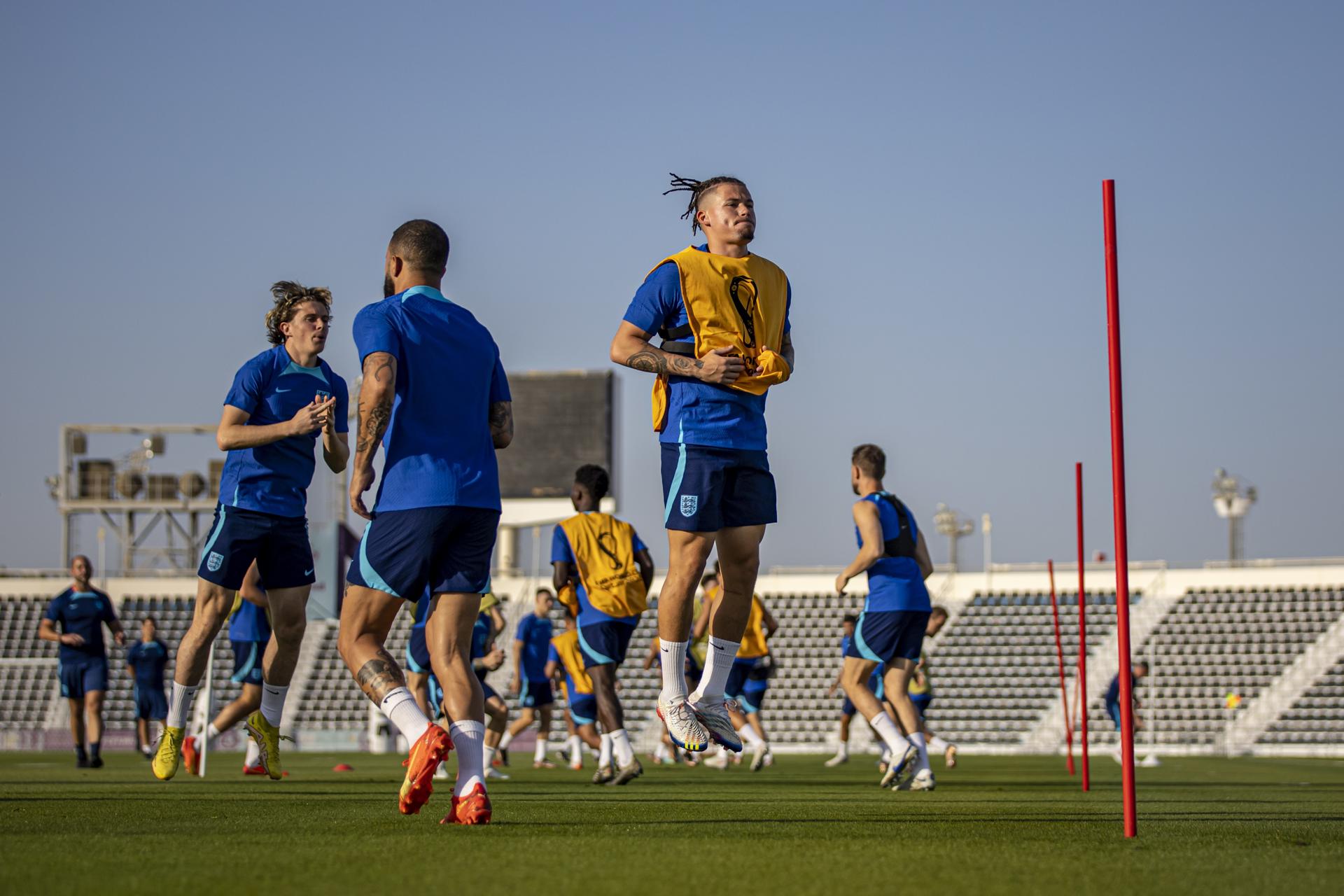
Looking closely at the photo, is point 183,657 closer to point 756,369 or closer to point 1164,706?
point 756,369

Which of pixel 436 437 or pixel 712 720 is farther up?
pixel 436 437

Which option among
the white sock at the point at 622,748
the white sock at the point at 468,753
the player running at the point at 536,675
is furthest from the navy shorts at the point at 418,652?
the player running at the point at 536,675

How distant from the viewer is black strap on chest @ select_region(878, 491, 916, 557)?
9.09 m

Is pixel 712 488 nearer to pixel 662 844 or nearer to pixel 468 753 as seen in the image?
pixel 468 753

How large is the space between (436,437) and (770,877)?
7.18 ft

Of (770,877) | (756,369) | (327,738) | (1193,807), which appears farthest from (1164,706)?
(770,877)

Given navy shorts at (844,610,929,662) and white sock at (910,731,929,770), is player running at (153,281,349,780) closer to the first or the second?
navy shorts at (844,610,929,662)

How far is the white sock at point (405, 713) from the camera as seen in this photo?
4.93 metres

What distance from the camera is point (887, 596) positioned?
30.1 ft

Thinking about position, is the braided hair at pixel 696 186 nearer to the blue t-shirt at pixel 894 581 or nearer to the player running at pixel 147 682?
the blue t-shirt at pixel 894 581

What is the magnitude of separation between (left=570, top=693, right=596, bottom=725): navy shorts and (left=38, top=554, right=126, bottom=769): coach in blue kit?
4.40 m

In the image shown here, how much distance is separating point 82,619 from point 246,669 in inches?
140

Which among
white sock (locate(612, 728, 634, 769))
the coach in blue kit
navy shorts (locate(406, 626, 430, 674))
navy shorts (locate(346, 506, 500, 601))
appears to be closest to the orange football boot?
navy shorts (locate(346, 506, 500, 601))

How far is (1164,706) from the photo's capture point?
1241 inches
